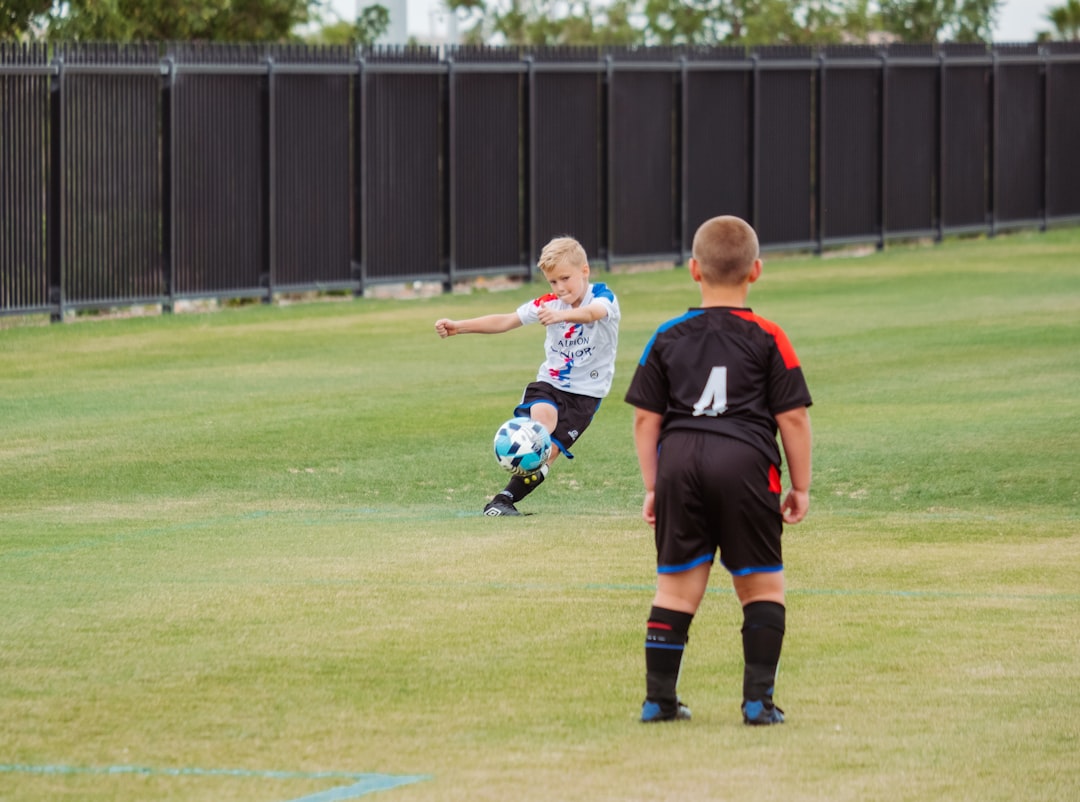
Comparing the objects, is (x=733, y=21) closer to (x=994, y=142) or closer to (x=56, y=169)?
(x=994, y=142)

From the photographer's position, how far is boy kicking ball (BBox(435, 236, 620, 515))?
32.6ft

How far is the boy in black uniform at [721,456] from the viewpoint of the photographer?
5.71 m

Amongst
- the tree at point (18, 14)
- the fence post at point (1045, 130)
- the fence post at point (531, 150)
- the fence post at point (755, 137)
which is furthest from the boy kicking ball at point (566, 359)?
the fence post at point (1045, 130)

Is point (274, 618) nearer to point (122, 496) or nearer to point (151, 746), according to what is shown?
point (151, 746)

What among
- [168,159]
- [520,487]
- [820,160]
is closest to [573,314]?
[520,487]

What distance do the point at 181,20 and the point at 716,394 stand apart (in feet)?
70.8

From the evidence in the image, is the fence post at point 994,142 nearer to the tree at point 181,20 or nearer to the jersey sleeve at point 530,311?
the tree at point 181,20

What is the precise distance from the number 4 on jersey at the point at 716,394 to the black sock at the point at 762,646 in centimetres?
59

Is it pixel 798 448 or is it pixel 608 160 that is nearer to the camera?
pixel 798 448

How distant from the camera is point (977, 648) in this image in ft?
22.4

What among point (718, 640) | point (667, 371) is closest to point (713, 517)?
point (667, 371)

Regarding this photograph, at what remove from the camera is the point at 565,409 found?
10258 mm

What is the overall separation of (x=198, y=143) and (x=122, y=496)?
10.6m

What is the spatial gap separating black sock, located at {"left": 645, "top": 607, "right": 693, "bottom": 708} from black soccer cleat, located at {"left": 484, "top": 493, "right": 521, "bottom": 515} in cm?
430
